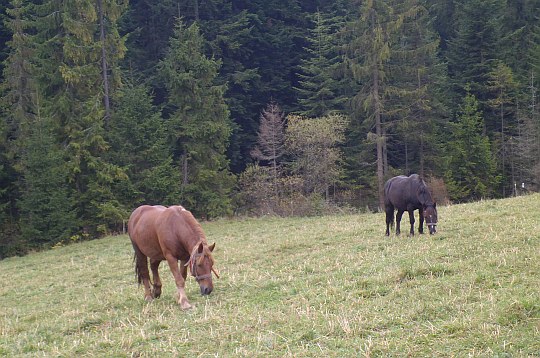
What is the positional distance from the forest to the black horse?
1433cm

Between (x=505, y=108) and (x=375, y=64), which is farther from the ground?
(x=375, y=64)

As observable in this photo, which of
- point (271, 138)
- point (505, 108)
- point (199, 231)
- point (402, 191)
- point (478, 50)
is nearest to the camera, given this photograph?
point (199, 231)

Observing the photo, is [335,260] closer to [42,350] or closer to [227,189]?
[42,350]

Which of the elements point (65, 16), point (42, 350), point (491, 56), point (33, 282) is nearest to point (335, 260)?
point (42, 350)

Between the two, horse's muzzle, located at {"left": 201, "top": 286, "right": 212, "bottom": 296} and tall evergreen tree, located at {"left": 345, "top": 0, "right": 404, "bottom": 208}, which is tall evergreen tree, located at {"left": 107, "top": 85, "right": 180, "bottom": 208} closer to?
tall evergreen tree, located at {"left": 345, "top": 0, "right": 404, "bottom": 208}

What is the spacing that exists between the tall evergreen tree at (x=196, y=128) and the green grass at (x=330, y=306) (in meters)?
19.3

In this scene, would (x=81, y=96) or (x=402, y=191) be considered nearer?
(x=402, y=191)

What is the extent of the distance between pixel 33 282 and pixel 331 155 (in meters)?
24.2

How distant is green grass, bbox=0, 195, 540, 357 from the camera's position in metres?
5.19

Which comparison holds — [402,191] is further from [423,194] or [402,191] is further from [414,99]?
[414,99]

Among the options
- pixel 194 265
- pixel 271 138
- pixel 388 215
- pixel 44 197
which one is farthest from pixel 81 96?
pixel 194 265

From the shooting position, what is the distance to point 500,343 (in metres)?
4.75

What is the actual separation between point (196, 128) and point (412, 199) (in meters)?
21.8

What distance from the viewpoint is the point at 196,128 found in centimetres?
3247
